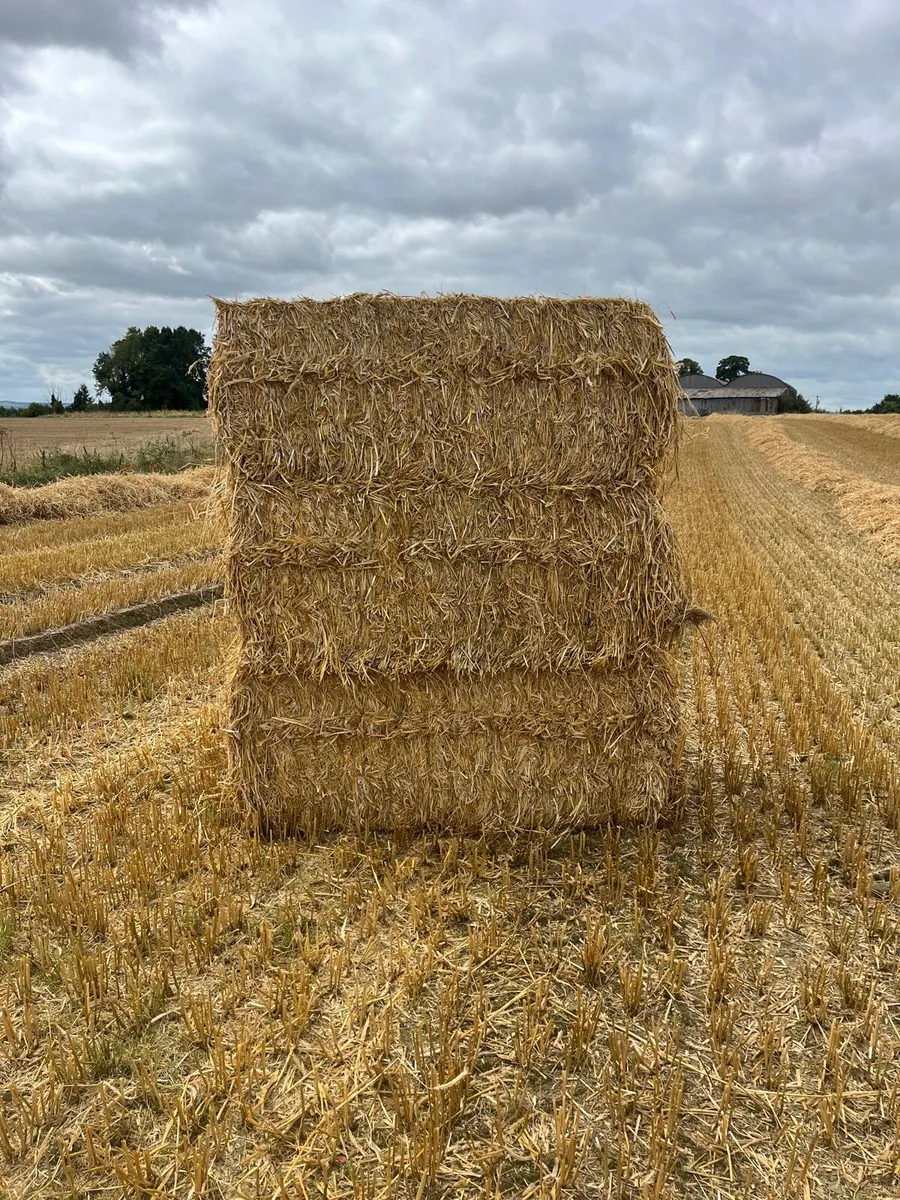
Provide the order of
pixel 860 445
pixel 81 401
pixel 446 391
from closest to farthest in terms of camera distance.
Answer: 1. pixel 446 391
2. pixel 860 445
3. pixel 81 401

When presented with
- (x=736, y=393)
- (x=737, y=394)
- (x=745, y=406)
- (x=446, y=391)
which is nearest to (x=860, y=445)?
(x=446, y=391)

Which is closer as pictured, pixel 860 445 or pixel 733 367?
pixel 860 445

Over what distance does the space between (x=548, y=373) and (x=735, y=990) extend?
3131 millimetres

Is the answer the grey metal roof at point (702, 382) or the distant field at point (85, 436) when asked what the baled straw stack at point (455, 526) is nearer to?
the distant field at point (85, 436)

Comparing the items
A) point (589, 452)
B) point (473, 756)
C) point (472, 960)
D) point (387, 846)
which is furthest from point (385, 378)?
point (472, 960)

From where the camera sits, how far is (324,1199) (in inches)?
102

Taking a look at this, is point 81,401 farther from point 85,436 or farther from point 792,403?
point 792,403

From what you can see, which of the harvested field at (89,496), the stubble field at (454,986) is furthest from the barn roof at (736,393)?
the stubble field at (454,986)

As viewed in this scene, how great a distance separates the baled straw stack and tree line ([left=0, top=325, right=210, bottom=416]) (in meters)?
65.8

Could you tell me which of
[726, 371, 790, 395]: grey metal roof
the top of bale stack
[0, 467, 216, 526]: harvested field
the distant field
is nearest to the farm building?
[726, 371, 790, 395]: grey metal roof

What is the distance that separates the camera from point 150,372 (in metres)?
71.4

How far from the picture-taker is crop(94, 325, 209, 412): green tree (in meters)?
70.5

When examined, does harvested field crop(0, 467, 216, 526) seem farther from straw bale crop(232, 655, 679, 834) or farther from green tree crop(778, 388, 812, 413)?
green tree crop(778, 388, 812, 413)

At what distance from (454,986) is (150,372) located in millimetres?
75202
